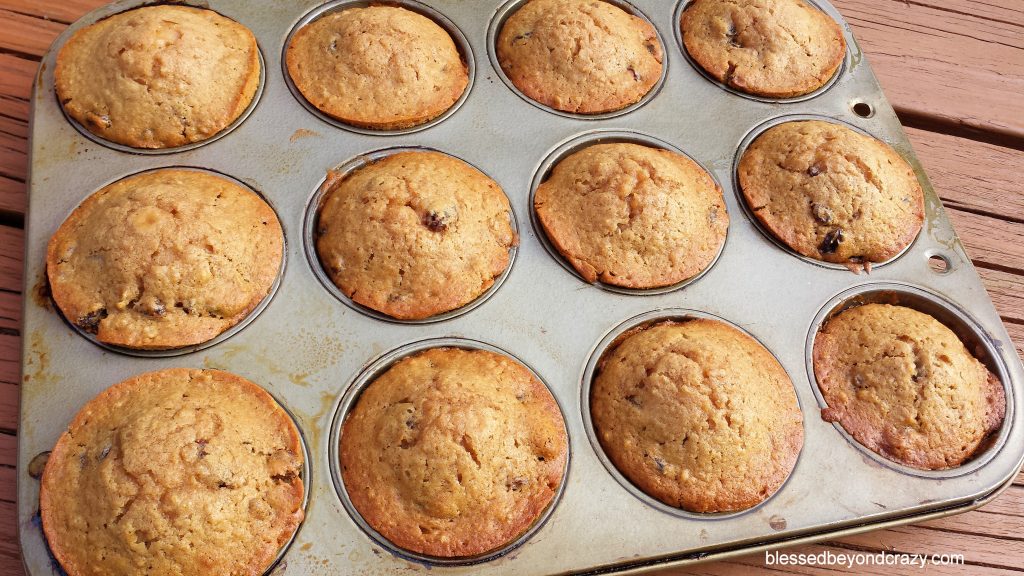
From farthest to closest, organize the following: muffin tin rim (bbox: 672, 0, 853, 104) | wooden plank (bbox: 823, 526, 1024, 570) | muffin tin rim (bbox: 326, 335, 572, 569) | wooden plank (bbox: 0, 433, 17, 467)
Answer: muffin tin rim (bbox: 672, 0, 853, 104) → wooden plank (bbox: 823, 526, 1024, 570) → wooden plank (bbox: 0, 433, 17, 467) → muffin tin rim (bbox: 326, 335, 572, 569)

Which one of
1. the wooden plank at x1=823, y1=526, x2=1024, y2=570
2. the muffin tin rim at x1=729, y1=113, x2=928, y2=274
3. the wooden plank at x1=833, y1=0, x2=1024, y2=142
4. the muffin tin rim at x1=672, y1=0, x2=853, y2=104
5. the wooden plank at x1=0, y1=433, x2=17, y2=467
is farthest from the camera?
the wooden plank at x1=833, y1=0, x2=1024, y2=142

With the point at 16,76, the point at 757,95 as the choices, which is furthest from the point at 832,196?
the point at 16,76

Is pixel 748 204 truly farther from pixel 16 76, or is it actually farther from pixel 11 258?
pixel 16 76

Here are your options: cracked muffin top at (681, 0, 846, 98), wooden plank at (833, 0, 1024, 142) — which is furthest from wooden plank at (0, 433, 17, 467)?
wooden plank at (833, 0, 1024, 142)

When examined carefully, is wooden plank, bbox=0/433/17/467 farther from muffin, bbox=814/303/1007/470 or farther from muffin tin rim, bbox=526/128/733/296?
muffin, bbox=814/303/1007/470

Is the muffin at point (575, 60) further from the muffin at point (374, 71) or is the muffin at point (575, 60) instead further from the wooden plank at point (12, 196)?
the wooden plank at point (12, 196)

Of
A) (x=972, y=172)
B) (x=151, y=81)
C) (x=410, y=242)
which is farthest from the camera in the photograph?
(x=972, y=172)

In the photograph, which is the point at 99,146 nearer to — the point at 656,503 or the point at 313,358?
the point at 313,358
